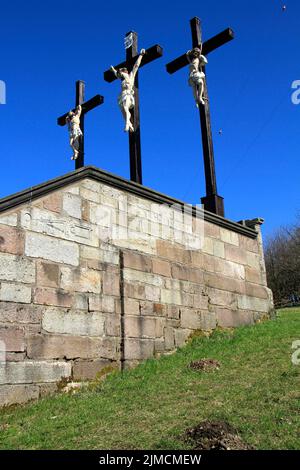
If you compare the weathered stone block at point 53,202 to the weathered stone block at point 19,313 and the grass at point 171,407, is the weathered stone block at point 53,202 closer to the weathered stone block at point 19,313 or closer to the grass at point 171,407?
the weathered stone block at point 19,313

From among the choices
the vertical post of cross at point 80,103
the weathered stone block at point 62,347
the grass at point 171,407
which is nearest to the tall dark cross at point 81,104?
the vertical post of cross at point 80,103

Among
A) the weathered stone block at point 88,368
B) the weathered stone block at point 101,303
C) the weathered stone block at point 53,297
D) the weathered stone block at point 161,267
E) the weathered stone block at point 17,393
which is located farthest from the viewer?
the weathered stone block at point 161,267

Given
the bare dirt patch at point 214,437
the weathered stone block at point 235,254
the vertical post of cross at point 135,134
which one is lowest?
the bare dirt patch at point 214,437

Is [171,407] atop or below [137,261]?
below

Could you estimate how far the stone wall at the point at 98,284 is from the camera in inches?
254

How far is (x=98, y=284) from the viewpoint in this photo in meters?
7.44

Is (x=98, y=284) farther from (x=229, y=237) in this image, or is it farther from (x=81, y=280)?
(x=229, y=237)

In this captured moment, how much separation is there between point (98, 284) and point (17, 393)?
197 centimetres

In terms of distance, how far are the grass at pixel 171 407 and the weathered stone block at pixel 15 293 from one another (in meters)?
1.31

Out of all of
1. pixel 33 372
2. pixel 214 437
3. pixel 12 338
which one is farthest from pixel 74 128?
pixel 214 437

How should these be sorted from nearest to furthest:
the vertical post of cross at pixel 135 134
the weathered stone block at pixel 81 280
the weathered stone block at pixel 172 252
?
the weathered stone block at pixel 81 280 → the weathered stone block at pixel 172 252 → the vertical post of cross at pixel 135 134

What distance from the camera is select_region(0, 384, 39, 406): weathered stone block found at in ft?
19.8
